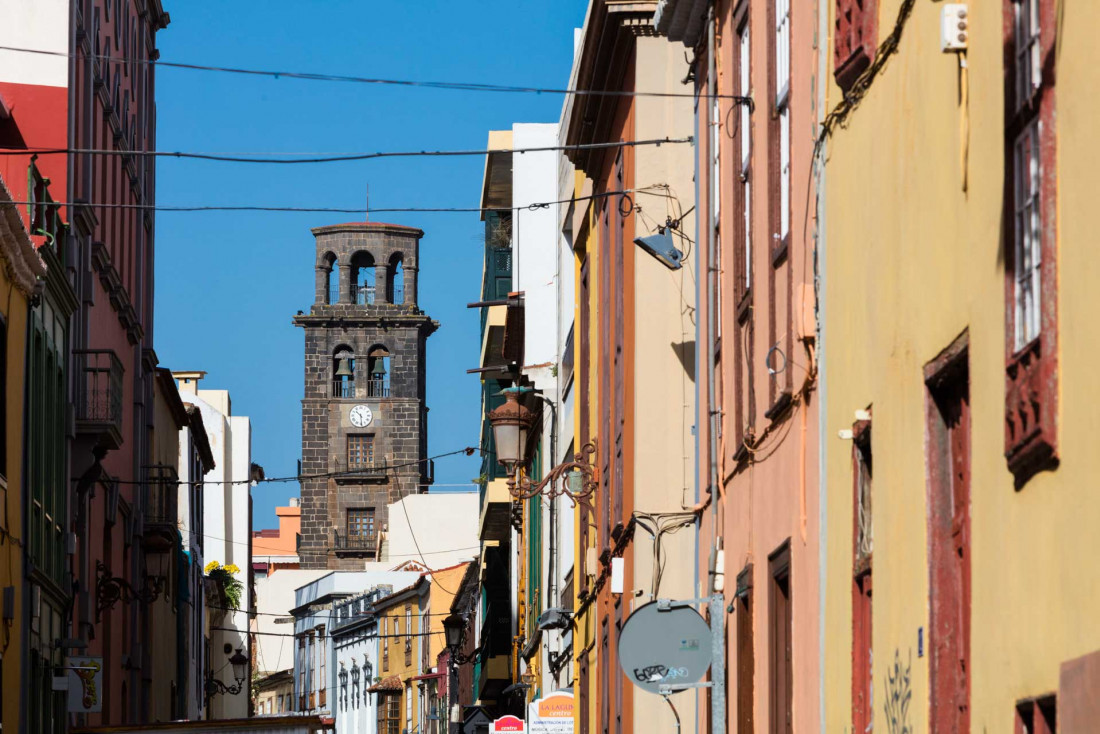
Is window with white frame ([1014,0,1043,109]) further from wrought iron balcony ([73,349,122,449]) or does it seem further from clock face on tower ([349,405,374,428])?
clock face on tower ([349,405,374,428])

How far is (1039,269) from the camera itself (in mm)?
5922

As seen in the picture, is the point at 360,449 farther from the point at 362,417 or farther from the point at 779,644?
the point at 779,644

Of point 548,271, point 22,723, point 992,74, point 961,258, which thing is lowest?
point 22,723

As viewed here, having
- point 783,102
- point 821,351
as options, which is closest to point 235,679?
point 783,102

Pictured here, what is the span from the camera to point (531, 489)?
2436 cm

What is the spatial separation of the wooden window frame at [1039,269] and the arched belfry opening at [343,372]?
112 m

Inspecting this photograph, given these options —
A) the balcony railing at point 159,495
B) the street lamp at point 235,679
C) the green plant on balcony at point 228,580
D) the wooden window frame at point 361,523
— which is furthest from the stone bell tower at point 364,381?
the balcony railing at point 159,495

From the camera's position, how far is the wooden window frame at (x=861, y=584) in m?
8.52

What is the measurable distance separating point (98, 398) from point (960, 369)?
859 inches

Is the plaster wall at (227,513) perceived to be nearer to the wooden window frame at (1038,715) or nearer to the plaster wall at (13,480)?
the plaster wall at (13,480)

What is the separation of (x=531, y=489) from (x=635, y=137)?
25.1ft

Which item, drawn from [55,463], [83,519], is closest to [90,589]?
[83,519]

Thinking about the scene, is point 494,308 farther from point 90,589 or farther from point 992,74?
point 992,74

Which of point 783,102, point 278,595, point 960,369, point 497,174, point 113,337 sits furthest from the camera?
point 278,595
